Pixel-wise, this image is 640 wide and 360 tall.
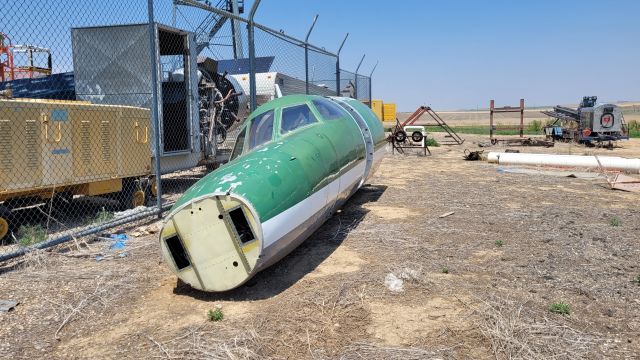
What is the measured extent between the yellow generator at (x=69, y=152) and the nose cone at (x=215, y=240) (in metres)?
3.46

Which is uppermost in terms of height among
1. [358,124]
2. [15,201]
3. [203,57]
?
[203,57]

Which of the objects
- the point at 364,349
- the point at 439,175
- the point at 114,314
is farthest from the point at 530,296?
the point at 439,175

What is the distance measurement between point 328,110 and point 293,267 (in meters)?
2.45

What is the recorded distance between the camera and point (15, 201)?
6832 millimetres

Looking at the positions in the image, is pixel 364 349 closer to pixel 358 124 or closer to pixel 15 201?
pixel 358 124

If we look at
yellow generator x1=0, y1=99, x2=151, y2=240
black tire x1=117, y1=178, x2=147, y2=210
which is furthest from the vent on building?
black tire x1=117, y1=178, x2=147, y2=210

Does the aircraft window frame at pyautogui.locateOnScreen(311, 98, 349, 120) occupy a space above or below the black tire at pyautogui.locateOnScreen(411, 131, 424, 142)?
above

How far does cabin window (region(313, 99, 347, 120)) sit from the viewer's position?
6480 millimetres

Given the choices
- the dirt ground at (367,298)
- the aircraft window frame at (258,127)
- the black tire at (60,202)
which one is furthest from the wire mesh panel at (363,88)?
the aircraft window frame at (258,127)

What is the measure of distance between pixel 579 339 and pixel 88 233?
5629mm

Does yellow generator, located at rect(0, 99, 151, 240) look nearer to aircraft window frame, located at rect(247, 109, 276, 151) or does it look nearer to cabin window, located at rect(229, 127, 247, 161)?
cabin window, located at rect(229, 127, 247, 161)

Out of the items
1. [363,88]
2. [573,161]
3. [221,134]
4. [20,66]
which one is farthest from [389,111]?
[20,66]

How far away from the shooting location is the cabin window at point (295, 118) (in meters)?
5.74

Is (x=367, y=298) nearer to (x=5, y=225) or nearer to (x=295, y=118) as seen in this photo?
(x=295, y=118)
